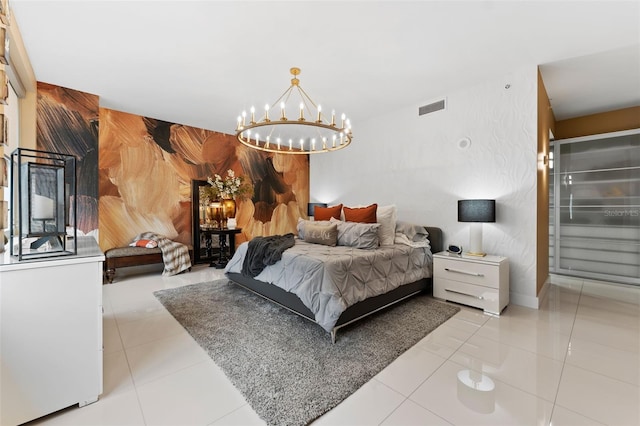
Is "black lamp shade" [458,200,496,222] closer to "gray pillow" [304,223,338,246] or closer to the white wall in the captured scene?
the white wall

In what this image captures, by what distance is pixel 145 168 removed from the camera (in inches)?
183

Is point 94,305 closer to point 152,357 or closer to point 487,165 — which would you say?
point 152,357

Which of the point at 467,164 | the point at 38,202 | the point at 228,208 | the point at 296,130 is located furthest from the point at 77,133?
the point at 467,164

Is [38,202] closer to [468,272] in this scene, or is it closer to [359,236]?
[359,236]

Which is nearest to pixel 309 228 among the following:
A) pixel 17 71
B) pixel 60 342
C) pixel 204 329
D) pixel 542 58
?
pixel 204 329

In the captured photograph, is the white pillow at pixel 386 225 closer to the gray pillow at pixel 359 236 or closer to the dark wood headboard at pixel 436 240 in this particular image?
the gray pillow at pixel 359 236

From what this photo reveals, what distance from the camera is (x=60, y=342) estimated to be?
1.47 m

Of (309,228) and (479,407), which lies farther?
(309,228)

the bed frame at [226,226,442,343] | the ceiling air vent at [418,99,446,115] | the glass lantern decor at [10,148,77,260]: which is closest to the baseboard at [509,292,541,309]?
the bed frame at [226,226,442,343]

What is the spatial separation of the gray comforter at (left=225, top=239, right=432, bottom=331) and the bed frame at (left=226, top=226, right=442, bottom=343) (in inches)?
2.9

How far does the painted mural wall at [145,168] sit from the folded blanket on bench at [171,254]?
293 mm

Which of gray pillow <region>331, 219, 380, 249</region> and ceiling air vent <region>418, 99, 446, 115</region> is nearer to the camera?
gray pillow <region>331, 219, 380, 249</region>

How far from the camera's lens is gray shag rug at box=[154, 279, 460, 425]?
1.62 meters

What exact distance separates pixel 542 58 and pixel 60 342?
476 cm
